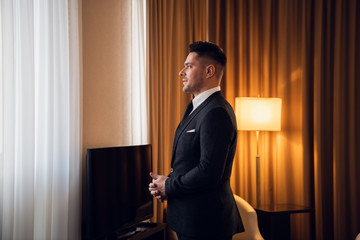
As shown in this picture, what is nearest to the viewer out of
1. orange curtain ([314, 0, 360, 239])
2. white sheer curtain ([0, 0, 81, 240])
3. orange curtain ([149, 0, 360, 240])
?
white sheer curtain ([0, 0, 81, 240])

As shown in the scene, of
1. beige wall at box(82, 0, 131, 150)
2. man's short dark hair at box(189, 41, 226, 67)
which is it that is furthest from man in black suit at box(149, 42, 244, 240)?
beige wall at box(82, 0, 131, 150)

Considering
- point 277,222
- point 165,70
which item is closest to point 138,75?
point 165,70

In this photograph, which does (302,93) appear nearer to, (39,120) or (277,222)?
(277,222)

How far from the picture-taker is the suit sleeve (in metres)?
1.49

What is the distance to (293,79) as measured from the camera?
12.5 feet

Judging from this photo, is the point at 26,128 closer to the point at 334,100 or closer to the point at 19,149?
the point at 19,149

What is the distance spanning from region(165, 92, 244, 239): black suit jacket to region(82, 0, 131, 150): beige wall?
4.42 feet

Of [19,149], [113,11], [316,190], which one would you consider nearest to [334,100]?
[316,190]

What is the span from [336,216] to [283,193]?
567mm

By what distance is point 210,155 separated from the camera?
58.7 inches

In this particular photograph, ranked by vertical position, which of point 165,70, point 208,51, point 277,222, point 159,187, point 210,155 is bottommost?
point 277,222

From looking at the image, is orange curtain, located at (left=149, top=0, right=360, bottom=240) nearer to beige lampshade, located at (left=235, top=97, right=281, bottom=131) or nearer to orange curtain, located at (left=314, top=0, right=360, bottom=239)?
orange curtain, located at (left=314, top=0, right=360, bottom=239)

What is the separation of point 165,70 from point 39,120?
138 centimetres

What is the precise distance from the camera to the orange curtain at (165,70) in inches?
128
